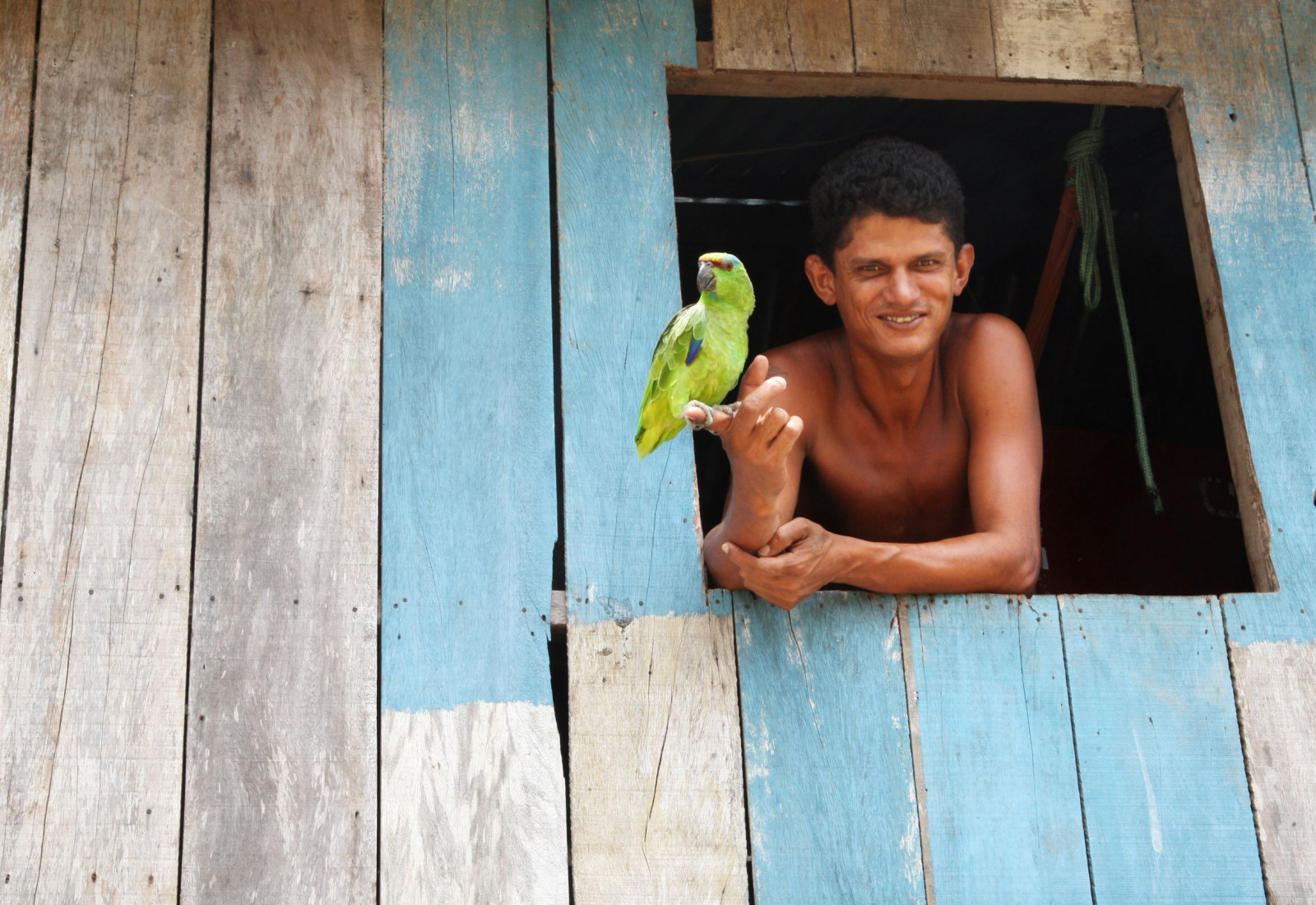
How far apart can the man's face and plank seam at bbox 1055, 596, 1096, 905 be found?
600 millimetres

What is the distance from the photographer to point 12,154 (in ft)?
7.48

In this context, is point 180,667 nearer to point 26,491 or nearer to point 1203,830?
point 26,491

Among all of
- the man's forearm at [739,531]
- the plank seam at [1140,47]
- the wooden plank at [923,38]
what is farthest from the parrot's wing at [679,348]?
the plank seam at [1140,47]

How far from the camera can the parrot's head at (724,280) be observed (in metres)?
2.08

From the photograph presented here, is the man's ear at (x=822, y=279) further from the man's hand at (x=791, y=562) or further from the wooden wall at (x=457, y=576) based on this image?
the man's hand at (x=791, y=562)

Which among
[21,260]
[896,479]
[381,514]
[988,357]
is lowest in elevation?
[381,514]

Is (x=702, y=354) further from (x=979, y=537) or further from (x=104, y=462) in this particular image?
(x=104, y=462)

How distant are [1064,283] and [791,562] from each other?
8.83 ft

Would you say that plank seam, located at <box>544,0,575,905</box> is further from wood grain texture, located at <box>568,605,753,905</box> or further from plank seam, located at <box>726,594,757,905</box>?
plank seam, located at <box>726,594,757,905</box>

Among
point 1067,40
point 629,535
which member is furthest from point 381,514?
point 1067,40

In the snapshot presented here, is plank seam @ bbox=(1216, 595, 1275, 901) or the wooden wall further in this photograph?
plank seam @ bbox=(1216, 595, 1275, 901)

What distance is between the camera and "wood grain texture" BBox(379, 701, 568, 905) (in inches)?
79.5

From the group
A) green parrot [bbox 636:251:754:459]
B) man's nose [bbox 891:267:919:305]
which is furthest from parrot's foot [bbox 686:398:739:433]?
man's nose [bbox 891:267:919:305]

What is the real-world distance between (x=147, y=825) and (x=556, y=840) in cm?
63
